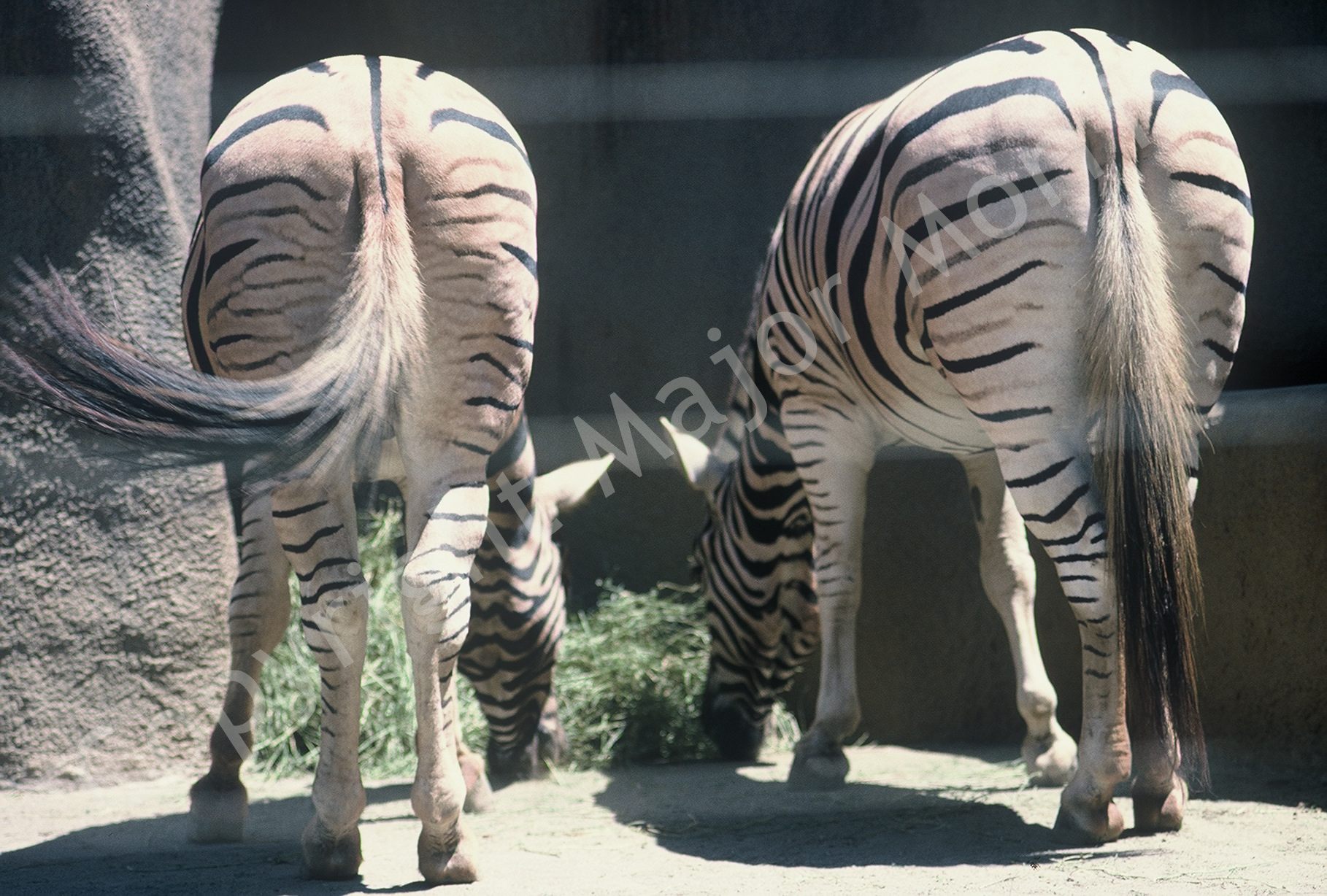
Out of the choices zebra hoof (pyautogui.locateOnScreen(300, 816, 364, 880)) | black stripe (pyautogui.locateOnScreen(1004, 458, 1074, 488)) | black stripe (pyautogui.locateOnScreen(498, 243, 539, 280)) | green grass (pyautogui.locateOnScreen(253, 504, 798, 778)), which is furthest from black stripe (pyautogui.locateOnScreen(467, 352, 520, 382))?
green grass (pyautogui.locateOnScreen(253, 504, 798, 778))

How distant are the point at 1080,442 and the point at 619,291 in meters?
2.94

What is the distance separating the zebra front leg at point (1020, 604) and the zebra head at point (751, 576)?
665mm

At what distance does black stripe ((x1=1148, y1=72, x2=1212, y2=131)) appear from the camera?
2758 millimetres

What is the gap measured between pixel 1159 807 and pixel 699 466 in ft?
6.75

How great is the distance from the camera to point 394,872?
2801mm

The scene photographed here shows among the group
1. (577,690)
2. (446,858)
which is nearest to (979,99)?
(446,858)

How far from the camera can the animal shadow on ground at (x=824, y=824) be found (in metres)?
2.91

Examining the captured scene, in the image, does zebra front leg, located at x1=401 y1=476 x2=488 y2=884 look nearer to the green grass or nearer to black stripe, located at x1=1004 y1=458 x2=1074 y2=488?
black stripe, located at x1=1004 y1=458 x2=1074 y2=488

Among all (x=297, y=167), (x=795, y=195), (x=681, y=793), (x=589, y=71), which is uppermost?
(x=589, y=71)

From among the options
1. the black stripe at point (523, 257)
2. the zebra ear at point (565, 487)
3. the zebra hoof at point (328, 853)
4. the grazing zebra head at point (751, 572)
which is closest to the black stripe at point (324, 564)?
the zebra hoof at point (328, 853)

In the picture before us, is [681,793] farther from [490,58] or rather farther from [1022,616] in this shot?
[490,58]

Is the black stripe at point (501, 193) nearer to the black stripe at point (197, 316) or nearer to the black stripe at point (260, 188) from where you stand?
the black stripe at point (260, 188)

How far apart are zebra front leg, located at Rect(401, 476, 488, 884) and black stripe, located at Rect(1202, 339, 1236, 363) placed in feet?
6.25

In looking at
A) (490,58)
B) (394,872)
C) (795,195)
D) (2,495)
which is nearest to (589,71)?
(490,58)
